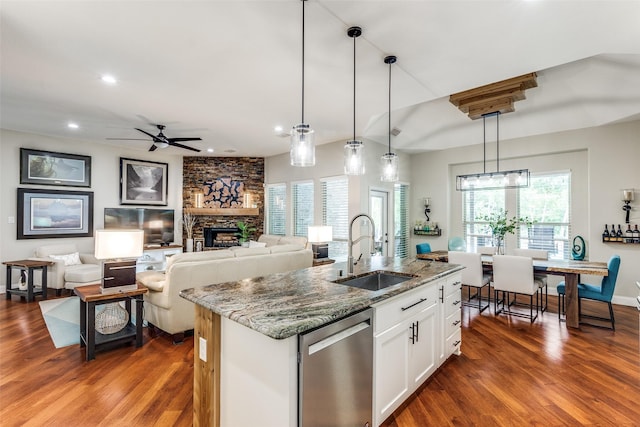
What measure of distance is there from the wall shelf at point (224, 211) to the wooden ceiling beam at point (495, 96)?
202 inches

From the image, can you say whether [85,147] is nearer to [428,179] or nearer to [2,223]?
[2,223]

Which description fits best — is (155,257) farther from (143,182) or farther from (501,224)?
(501,224)

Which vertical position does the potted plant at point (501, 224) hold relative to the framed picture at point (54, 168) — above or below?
below

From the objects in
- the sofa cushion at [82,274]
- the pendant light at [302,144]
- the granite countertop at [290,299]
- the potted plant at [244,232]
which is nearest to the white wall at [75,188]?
the sofa cushion at [82,274]

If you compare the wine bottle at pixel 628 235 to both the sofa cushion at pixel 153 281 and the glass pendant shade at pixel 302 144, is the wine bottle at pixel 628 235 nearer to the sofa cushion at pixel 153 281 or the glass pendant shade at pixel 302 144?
the glass pendant shade at pixel 302 144

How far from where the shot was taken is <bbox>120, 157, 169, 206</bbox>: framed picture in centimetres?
675

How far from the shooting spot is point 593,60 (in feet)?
11.8

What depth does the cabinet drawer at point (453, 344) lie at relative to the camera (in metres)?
2.83

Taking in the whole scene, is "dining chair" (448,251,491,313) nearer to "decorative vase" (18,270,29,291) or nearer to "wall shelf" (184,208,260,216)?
"wall shelf" (184,208,260,216)

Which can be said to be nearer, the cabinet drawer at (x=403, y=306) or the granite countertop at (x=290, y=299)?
the granite countertop at (x=290, y=299)


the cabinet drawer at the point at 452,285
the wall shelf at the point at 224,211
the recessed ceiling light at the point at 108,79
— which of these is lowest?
the cabinet drawer at the point at 452,285

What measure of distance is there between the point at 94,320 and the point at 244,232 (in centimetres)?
462

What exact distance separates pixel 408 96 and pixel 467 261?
8.11 feet

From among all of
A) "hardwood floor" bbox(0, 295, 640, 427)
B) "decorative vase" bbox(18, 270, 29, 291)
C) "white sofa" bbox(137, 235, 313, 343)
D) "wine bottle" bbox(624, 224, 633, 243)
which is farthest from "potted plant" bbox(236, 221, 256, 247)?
"wine bottle" bbox(624, 224, 633, 243)
